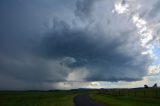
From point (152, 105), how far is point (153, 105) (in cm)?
16

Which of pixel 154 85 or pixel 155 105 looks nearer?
pixel 155 105

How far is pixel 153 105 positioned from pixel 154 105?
0.52 ft

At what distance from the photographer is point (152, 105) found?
41.1 metres

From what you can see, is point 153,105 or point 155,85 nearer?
point 153,105

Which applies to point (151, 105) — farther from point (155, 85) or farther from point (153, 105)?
point (155, 85)

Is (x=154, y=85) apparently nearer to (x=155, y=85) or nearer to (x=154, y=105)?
(x=155, y=85)

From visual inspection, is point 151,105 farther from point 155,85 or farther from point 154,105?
point 155,85

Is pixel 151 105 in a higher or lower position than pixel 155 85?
lower

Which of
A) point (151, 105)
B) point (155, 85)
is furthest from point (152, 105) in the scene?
point (155, 85)

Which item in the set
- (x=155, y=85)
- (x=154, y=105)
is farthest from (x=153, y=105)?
(x=155, y=85)

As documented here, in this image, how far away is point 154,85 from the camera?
171 metres

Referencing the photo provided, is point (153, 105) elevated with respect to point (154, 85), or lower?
lower

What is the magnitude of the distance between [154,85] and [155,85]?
107 cm

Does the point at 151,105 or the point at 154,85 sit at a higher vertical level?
the point at 154,85
